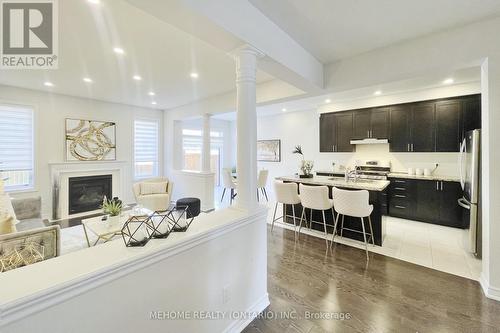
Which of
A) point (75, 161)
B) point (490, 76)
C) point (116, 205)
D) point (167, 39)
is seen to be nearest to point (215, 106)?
point (167, 39)

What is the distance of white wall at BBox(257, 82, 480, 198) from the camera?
4.62 metres

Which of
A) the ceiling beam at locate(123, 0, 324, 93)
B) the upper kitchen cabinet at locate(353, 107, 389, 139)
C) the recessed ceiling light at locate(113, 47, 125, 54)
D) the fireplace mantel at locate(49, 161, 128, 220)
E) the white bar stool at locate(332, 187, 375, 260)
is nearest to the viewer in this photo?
the ceiling beam at locate(123, 0, 324, 93)

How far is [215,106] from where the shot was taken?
16.9ft

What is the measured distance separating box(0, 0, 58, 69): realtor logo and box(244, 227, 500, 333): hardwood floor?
352cm

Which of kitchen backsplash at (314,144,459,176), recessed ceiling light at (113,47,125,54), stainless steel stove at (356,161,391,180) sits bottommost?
stainless steel stove at (356,161,391,180)

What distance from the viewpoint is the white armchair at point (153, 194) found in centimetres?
466

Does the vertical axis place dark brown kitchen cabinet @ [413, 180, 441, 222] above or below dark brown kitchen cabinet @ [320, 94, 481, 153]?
below

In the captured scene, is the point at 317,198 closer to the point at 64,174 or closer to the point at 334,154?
the point at 334,154

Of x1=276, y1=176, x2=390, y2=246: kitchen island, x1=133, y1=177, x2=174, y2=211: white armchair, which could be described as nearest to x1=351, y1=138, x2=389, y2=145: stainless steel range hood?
x1=276, y1=176, x2=390, y2=246: kitchen island

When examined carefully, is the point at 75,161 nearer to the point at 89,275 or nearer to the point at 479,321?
the point at 89,275

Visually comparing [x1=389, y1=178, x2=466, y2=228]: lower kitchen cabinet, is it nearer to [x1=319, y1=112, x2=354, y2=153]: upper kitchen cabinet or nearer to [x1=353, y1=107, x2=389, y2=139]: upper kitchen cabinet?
[x1=353, y1=107, x2=389, y2=139]: upper kitchen cabinet

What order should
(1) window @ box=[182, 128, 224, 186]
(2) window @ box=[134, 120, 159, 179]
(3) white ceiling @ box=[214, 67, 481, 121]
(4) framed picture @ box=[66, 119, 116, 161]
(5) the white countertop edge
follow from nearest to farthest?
(5) the white countertop edge < (3) white ceiling @ box=[214, 67, 481, 121] < (4) framed picture @ box=[66, 119, 116, 161] < (2) window @ box=[134, 120, 159, 179] < (1) window @ box=[182, 128, 224, 186]

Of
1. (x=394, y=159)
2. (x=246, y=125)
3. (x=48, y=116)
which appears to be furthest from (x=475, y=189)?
(x=48, y=116)

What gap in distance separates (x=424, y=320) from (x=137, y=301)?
2378 mm
